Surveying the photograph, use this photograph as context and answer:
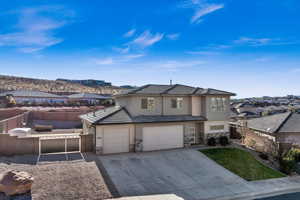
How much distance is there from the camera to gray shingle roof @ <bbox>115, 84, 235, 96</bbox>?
20.2 metres

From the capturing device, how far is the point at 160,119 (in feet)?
63.8

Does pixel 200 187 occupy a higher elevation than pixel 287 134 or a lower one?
lower

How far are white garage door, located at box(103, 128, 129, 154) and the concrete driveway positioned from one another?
97 centimetres

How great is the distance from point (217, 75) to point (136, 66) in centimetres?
1219

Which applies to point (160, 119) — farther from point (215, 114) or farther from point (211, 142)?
point (215, 114)

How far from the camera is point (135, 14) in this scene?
59.3 ft

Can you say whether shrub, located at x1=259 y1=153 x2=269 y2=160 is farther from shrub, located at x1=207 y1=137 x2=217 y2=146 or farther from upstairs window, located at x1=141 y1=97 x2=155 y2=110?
upstairs window, located at x1=141 y1=97 x2=155 y2=110

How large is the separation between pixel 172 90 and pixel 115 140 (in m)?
7.84

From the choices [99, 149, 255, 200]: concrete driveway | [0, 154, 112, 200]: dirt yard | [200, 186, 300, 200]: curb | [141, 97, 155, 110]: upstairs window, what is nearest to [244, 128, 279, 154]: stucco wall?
[200, 186, 300, 200]: curb

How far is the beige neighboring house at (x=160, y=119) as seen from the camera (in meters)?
17.8

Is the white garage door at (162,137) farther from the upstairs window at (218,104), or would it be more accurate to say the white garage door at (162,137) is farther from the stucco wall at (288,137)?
the stucco wall at (288,137)

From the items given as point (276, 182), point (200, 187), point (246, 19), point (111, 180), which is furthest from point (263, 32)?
point (111, 180)

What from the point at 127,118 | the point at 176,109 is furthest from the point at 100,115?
the point at 176,109

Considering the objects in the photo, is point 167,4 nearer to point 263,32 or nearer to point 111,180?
point 263,32
